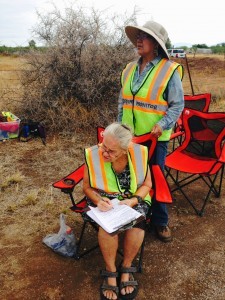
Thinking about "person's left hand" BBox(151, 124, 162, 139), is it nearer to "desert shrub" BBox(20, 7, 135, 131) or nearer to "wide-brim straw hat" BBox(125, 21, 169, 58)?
"wide-brim straw hat" BBox(125, 21, 169, 58)

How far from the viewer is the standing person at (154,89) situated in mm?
2898

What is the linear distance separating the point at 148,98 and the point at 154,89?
9 centimetres

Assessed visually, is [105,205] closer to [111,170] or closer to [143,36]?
[111,170]

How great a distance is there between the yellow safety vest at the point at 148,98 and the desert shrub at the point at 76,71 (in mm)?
3491

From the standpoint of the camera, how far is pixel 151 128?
3.06 metres

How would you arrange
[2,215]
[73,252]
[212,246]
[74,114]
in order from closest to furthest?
[73,252] < [212,246] < [2,215] < [74,114]

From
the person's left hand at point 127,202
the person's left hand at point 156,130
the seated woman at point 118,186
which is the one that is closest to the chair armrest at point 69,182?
the seated woman at point 118,186

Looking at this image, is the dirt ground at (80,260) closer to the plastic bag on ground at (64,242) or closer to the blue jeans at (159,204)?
the plastic bag on ground at (64,242)

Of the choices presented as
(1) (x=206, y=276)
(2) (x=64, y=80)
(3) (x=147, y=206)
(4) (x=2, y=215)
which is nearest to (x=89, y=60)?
(2) (x=64, y=80)

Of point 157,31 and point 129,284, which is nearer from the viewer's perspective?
point 129,284

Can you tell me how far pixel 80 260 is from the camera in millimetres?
3043

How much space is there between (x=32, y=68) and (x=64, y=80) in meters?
0.86

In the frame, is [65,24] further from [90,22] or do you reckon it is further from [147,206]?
[147,206]

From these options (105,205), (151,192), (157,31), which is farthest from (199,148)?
(105,205)
